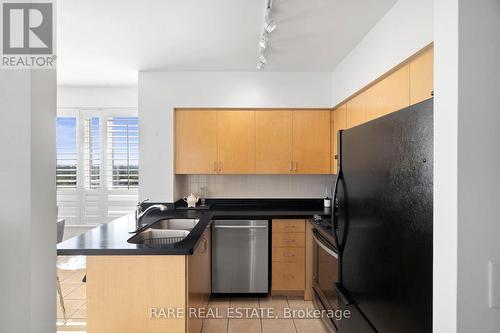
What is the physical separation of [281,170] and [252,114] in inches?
30.0

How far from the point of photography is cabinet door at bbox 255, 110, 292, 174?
11.4 feet

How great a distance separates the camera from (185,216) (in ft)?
9.96

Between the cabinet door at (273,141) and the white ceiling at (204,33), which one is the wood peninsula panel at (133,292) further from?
the cabinet door at (273,141)

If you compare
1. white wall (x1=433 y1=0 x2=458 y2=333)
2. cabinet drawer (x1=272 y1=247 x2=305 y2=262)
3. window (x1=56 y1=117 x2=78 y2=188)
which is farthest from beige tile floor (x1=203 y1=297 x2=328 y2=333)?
window (x1=56 y1=117 x2=78 y2=188)

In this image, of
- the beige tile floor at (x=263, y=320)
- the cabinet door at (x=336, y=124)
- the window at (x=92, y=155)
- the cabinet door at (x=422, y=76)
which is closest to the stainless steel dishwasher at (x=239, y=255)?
the beige tile floor at (x=263, y=320)

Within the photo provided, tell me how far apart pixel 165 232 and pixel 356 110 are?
7.00ft

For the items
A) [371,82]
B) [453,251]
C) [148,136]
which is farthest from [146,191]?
[453,251]

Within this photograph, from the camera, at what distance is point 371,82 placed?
90.1 inches

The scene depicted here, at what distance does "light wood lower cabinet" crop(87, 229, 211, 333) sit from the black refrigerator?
1.06 metres

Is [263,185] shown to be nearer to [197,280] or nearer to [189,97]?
[189,97]

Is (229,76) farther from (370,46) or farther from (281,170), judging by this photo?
(370,46)

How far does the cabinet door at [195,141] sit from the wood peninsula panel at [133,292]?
1.67 meters

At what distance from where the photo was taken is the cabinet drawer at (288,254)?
319 cm

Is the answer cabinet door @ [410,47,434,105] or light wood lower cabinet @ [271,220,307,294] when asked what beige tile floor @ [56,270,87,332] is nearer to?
light wood lower cabinet @ [271,220,307,294]
